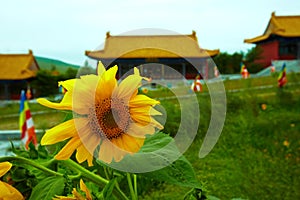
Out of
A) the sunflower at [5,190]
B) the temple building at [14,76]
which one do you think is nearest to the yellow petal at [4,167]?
the sunflower at [5,190]

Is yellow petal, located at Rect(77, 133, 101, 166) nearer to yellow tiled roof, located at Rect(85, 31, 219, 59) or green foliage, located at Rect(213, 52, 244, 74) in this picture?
yellow tiled roof, located at Rect(85, 31, 219, 59)

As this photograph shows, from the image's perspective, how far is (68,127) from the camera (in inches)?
6.8

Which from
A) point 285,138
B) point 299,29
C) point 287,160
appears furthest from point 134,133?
point 299,29

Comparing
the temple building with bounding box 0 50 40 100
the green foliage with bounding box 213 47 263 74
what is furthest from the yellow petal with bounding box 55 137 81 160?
the green foliage with bounding box 213 47 263 74

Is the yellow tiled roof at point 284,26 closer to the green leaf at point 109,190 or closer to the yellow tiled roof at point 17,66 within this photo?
the yellow tiled roof at point 17,66

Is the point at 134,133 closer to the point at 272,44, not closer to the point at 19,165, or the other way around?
the point at 19,165

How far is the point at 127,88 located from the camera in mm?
179

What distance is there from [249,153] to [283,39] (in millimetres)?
9403

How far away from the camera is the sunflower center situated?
0.17 m

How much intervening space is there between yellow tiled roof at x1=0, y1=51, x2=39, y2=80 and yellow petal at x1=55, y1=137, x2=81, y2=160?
34.5ft

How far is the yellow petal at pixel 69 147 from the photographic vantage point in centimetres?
17

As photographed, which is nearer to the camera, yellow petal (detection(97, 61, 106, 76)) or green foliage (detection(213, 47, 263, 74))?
yellow petal (detection(97, 61, 106, 76))

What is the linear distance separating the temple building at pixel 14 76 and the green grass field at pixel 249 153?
25.6ft

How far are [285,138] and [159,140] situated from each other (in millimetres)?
2245
